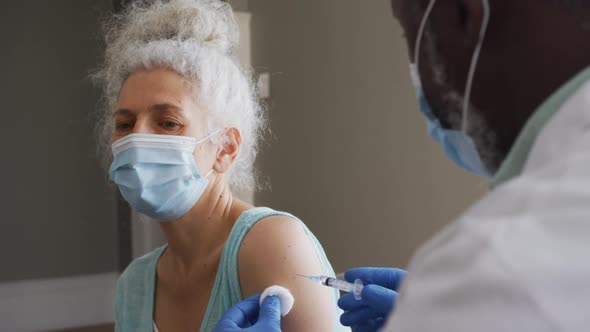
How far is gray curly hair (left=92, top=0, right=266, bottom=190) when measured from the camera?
1.34 meters

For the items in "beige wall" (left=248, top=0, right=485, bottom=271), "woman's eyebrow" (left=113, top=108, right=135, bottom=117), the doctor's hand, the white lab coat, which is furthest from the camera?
"beige wall" (left=248, top=0, right=485, bottom=271)

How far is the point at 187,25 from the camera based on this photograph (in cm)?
141

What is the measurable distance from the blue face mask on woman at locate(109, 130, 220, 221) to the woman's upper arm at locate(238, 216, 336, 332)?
186 mm

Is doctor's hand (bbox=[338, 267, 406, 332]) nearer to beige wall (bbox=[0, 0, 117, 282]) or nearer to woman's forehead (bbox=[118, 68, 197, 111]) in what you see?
woman's forehead (bbox=[118, 68, 197, 111])

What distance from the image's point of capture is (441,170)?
1656 millimetres

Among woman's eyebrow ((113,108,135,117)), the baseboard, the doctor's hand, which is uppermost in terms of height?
woman's eyebrow ((113,108,135,117))

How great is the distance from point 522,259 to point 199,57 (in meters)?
1.10

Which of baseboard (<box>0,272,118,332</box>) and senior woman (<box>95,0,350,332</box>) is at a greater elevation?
senior woman (<box>95,0,350,332</box>)

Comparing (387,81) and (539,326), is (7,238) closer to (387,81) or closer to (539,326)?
(387,81)

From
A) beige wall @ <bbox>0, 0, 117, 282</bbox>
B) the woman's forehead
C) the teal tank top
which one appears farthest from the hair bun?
beige wall @ <bbox>0, 0, 117, 282</bbox>

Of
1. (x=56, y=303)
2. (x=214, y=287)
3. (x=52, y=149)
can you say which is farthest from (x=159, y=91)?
(x=56, y=303)

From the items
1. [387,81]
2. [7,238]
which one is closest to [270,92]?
[387,81]

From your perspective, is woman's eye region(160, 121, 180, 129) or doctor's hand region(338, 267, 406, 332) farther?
woman's eye region(160, 121, 180, 129)

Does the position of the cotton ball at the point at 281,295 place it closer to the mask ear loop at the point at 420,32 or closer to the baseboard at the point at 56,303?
the mask ear loop at the point at 420,32
